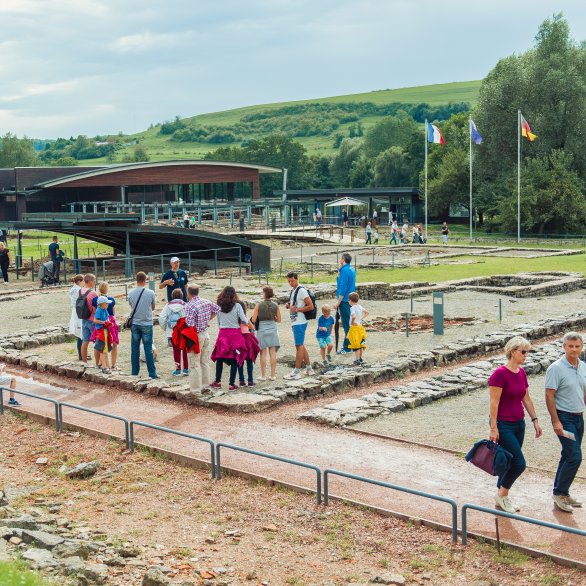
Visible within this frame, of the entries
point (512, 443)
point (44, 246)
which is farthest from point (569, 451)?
point (44, 246)

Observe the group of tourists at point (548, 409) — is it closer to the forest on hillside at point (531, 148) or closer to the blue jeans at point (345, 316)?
Result: the blue jeans at point (345, 316)

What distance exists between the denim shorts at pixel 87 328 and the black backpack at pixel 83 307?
0.30 meters

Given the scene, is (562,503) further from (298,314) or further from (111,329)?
(111,329)

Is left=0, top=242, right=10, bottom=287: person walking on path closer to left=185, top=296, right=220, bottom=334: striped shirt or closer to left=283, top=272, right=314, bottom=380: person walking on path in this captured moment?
left=283, top=272, right=314, bottom=380: person walking on path

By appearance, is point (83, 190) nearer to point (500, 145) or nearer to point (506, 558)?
point (500, 145)

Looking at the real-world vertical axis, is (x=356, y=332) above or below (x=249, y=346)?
below

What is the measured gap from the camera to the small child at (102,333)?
1847cm

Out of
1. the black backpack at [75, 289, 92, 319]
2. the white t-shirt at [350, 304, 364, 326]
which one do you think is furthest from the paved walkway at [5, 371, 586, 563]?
the white t-shirt at [350, 304, 364, 326]

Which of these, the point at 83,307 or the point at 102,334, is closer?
the point at 102,334

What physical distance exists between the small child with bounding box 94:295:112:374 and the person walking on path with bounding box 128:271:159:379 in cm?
71

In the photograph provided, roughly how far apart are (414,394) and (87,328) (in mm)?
7126

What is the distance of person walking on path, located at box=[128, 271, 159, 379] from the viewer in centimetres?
1783

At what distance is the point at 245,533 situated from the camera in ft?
35.1

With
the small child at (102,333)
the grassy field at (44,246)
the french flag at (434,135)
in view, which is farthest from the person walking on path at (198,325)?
the french flag at (434,135)
